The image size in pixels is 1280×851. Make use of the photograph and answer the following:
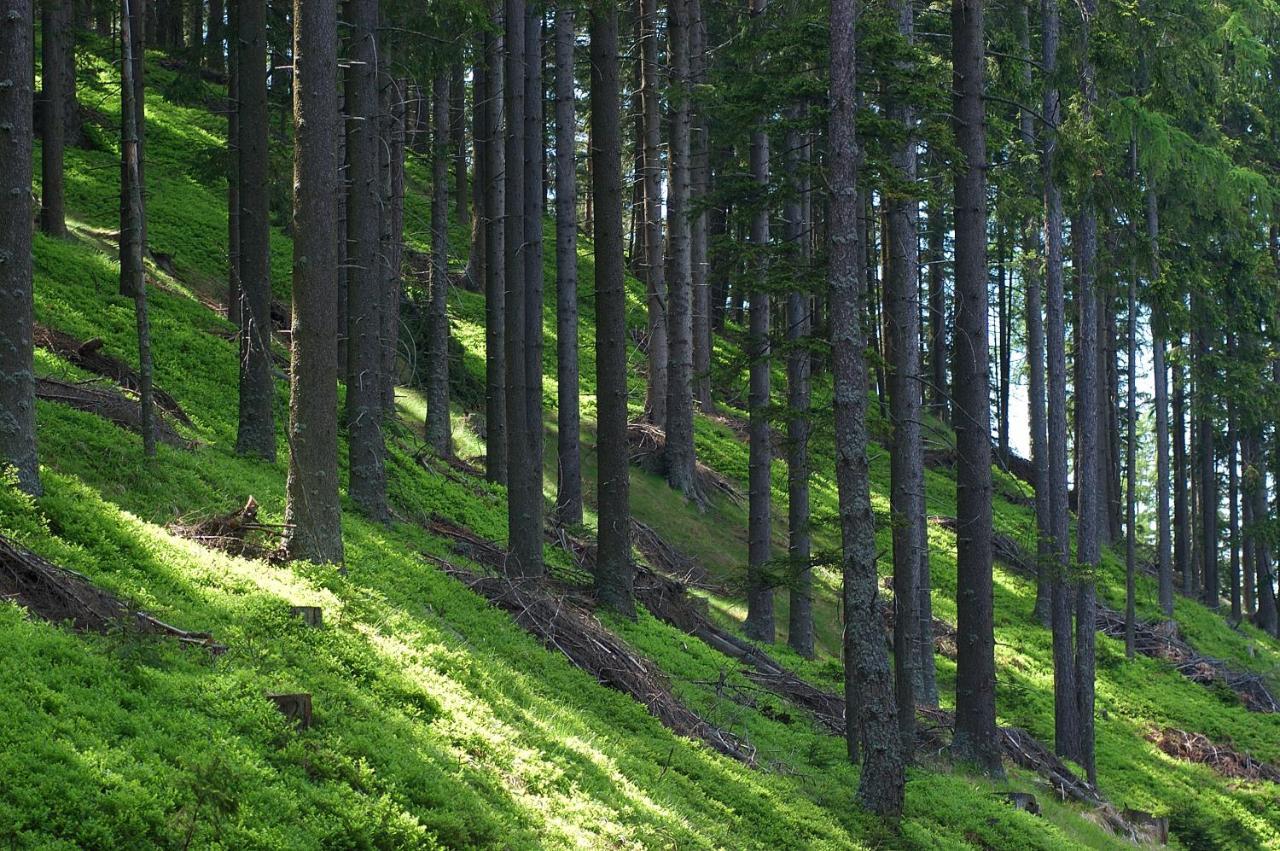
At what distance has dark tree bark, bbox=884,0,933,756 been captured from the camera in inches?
573

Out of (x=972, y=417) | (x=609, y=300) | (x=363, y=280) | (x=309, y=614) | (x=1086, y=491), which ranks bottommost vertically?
(x=1086, y=491)

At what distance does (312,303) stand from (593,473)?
1429 centimetres

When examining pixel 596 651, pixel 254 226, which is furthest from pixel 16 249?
pixel 596 651

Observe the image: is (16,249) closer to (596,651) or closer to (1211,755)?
(596,651)

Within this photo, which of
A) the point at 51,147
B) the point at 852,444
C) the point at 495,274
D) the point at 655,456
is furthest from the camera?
the point at 655,456

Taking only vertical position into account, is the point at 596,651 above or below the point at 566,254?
below

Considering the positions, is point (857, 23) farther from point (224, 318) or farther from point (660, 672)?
point (224, 318)

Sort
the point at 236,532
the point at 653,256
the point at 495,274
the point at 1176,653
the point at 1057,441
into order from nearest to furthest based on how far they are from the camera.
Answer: the point at 236,532, the point at 495,274, the point at 1057,441, the point at 653,256, the point at 1176,653

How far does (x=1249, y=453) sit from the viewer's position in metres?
39.4

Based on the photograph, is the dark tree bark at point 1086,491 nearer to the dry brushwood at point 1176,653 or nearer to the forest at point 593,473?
the forest at point 593,473

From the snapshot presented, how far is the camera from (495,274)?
66.2 ft

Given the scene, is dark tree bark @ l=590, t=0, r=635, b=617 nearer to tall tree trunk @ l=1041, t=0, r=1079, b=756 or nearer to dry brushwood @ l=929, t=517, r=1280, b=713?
tall tree trunk @ l=1041, t=0, r=1079, b=756

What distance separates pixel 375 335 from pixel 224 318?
26.0 feet

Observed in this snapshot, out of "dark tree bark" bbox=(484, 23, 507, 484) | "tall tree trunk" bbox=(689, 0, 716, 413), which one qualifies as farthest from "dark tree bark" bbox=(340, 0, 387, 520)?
"tall tree trunk" bbox=(689, 0, 716, 413)
